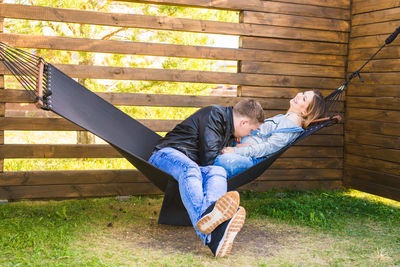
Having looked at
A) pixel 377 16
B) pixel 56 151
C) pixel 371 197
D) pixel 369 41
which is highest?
pixel 377 16

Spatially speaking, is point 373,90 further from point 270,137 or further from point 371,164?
point 270,137

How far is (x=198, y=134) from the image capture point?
263 centimetres

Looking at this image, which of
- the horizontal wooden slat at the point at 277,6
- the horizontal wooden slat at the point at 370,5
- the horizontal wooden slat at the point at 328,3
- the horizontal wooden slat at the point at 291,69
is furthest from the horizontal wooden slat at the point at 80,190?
the horizontal wooden slat at the point at 370,5

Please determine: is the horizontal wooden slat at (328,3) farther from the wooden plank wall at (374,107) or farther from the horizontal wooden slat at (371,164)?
the horizontal wooden slat at (371,164)

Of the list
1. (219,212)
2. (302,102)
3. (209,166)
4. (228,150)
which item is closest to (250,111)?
(228,150)

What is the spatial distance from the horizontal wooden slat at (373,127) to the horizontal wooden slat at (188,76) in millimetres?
392

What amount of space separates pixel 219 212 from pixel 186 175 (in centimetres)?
35

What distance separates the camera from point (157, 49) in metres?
3.50

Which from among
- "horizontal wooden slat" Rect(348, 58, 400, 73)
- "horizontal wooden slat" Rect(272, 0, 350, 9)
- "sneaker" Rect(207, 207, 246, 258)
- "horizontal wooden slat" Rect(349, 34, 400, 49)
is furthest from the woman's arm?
"horizontal wooden slat" Rect(272, 0, 350, 9)

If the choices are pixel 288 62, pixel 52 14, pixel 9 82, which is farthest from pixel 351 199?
pixel 9 82

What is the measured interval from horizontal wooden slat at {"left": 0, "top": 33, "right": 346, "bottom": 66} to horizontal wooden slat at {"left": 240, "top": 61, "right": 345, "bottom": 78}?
0.12ft

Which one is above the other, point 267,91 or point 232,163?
point 267,91

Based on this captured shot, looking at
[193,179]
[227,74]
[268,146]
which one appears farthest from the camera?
[227,74]

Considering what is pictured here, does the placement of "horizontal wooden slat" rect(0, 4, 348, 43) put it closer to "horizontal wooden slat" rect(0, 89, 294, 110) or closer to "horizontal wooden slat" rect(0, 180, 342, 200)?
"horizontal wooden slat" rect(0, 89, 294, 110)
